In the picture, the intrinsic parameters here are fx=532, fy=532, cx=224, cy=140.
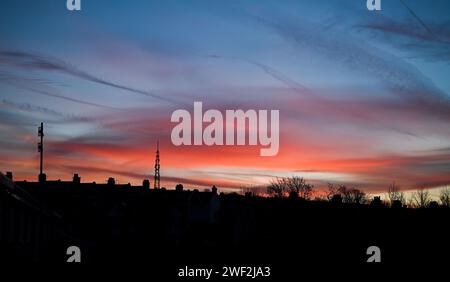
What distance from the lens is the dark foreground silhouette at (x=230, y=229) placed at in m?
30.0

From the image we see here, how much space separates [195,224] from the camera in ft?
141

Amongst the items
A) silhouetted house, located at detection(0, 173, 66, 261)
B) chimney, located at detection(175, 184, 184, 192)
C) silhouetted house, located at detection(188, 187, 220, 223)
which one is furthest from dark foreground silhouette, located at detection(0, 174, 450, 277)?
silhouetted house, located at detection(0, 173, 66, 261)

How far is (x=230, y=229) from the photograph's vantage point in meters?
40.5

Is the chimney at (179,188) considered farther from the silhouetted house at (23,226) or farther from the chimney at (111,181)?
the silhouetted house at (23,226)

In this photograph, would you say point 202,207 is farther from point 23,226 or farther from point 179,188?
point 23,226

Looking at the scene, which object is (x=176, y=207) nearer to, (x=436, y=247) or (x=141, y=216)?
(x=141, y=216)

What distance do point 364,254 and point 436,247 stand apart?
4.30 metres

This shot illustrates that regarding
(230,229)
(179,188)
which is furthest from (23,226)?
(179,188)

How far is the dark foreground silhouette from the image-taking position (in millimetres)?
29984

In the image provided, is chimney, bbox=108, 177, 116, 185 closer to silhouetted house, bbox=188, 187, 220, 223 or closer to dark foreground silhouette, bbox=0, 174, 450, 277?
dark foreground silhouette, bbox=0, 174, 450, 277

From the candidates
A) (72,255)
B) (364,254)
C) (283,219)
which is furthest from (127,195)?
(72,255)

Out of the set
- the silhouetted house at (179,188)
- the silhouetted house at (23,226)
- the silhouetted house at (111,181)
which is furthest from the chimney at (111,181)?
the silhouetted house at (23,226)
